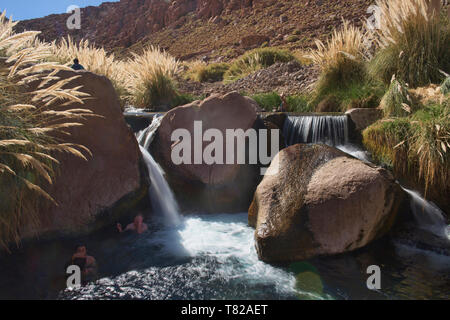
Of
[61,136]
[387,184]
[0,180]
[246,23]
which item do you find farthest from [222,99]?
[246,23]

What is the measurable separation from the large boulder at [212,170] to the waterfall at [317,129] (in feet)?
2.34

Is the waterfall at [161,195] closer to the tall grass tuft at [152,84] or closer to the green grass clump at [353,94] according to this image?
the green grass clump at [353,94]

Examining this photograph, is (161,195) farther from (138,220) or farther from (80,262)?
(80,262)

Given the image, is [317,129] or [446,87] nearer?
[446,87]

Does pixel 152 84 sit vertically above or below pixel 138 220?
above

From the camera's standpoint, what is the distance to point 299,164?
389 centimetres

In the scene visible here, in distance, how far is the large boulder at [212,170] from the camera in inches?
197

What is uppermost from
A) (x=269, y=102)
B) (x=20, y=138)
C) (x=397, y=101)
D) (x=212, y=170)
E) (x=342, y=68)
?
(x=342, y=68)

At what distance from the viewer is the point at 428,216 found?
12.7ft

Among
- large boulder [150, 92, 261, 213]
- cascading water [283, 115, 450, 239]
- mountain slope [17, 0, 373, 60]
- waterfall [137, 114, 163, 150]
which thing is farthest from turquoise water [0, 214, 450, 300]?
mountain slope [17, 0, 373, 60]

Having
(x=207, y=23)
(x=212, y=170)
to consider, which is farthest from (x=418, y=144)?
(x=207, y=23)

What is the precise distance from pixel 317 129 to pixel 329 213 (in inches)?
93.3
